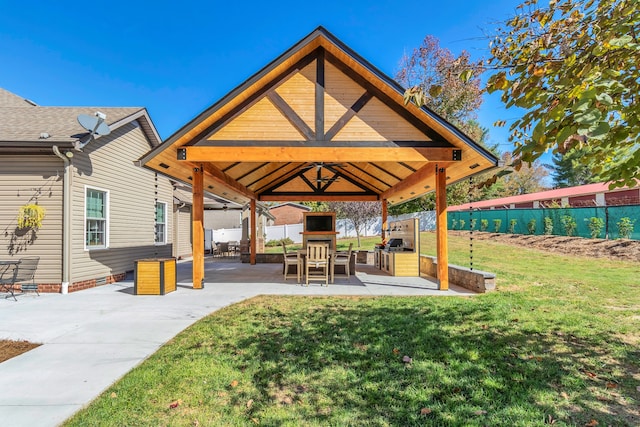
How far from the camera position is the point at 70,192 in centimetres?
724

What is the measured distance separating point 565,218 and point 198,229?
16.9 metres

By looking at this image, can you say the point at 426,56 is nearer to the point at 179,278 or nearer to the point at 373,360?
the point at 179,278

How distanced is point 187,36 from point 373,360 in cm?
1781

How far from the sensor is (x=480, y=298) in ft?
21.3

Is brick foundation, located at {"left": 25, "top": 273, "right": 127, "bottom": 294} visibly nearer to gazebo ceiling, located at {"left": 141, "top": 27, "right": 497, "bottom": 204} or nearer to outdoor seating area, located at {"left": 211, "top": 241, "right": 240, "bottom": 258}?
gazebo ceiling, located at {"left": 141, "top": 27, "right": 497, "bottom": 204}

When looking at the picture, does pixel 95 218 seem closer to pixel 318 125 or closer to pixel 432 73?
pixel 318 125

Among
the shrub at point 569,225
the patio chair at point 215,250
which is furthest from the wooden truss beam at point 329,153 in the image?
the shrub at point 569,225

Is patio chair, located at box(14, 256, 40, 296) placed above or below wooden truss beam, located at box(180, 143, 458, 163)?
below

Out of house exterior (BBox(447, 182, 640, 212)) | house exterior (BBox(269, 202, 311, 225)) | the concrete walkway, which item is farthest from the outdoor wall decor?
house exterior (BBox(269, 202, 311, 225))

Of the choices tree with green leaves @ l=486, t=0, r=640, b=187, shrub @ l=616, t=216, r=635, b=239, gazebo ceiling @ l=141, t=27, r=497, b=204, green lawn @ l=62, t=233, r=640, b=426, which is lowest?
green lawn @ l=62, t=233, r=640, b=426

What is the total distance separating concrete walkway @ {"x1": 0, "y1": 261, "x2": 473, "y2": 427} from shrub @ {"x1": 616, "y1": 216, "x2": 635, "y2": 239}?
10526 millimetres

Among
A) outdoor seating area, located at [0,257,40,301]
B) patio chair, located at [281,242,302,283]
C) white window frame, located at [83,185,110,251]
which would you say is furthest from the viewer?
patio chair, located at [281,242,302,283]

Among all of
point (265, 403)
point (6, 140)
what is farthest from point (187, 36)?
point (265, 403)

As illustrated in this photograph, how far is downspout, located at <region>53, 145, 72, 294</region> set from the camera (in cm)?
714
